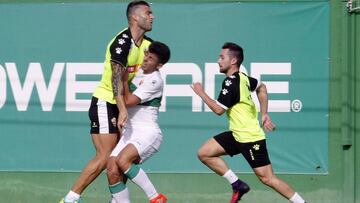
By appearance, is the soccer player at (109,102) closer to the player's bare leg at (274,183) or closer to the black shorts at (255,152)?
the black shorts at (255,152)

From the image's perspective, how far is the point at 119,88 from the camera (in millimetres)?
9164

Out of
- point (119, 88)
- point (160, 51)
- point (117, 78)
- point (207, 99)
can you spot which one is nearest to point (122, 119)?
point (119, 88)

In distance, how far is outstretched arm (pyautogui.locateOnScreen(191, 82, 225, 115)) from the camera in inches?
372

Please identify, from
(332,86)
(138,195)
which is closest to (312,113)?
(332,86)

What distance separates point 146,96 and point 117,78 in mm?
361

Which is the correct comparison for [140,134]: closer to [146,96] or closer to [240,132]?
[146,96]

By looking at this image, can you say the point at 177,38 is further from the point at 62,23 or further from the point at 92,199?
the point at 92,199

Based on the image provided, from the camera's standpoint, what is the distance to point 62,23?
1177 cm

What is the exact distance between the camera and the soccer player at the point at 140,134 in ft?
30.3

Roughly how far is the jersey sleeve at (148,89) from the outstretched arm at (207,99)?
1.26 ft

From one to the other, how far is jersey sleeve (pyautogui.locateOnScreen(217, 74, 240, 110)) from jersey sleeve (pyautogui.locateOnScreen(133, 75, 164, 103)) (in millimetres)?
787

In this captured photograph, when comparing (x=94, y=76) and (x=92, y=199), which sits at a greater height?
(x=94, y=76)

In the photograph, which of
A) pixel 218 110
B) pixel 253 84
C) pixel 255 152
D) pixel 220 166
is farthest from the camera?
pixel 253 84

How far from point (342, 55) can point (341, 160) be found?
1.32 meters
